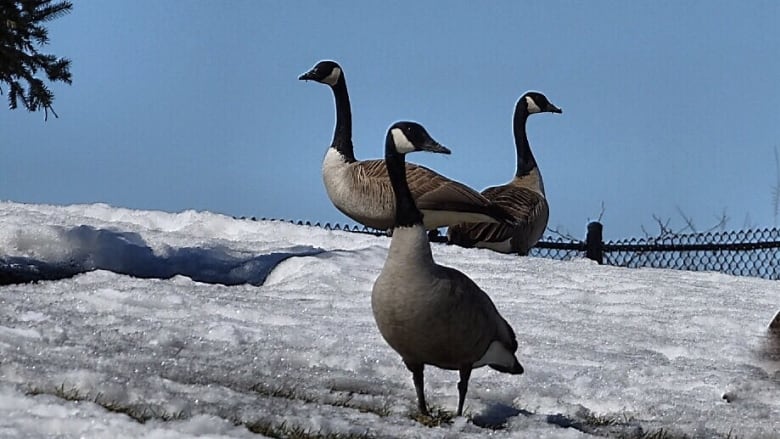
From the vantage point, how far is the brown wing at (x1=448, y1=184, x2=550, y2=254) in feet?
37.1

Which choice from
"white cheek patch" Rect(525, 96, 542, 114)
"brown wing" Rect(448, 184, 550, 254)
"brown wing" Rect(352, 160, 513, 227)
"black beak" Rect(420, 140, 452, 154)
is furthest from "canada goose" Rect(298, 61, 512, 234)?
"black beak" Rect(420, 140, 452, 154)

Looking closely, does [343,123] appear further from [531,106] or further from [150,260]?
[531,106]

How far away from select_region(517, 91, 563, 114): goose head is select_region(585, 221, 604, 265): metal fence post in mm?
2100

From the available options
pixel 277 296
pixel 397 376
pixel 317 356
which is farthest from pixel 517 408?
pixel 277 296

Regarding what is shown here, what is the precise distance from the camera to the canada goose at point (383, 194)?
413 inches

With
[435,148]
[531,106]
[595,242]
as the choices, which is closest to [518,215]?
[531,106]

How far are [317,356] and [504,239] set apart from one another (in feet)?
19.7

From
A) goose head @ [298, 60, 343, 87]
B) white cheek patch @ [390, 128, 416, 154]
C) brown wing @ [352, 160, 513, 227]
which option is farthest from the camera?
goose head @ [298, 60, 343, 87]

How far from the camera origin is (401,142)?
4.56 m

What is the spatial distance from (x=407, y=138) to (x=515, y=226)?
22.4 ft

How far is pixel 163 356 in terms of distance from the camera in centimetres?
539

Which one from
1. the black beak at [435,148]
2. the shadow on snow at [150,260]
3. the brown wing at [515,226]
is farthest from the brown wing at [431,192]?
the black beak at [435,148]

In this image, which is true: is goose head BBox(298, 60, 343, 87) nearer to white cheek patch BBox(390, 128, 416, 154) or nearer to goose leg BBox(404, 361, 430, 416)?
white cheek patch BBox(390, 128, 416, 154)

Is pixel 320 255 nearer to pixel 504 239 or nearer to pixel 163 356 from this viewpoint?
pixel 504 239
